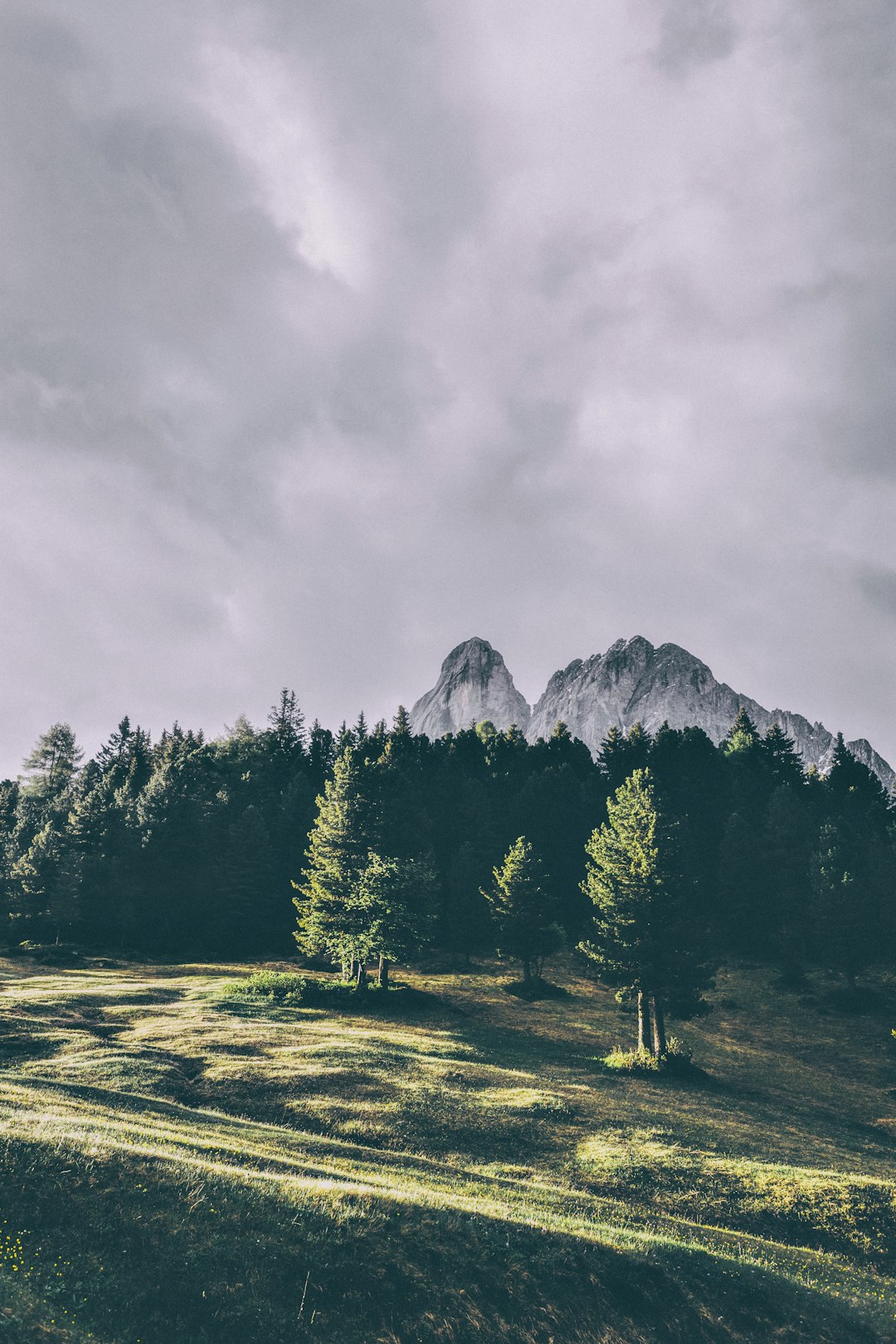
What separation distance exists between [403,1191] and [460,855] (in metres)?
55.0

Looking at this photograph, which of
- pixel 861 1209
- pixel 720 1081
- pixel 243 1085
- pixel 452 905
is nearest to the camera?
pixel 861 1209

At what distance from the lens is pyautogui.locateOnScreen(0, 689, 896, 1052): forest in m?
41.1

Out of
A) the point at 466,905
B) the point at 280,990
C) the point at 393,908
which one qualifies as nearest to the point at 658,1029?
the point at 393,908

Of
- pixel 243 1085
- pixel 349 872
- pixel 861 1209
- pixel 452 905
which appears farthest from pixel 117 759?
pixel 861 1209

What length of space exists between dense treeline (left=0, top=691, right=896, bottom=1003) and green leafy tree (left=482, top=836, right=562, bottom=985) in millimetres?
212

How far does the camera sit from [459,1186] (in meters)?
16.7

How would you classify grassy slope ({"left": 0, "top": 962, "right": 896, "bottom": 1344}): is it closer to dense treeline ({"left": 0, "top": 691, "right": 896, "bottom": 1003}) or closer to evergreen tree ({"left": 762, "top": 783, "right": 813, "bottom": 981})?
dense treeline ({"left": 0, "top": 691, "right": 896, "bottom": 1003})

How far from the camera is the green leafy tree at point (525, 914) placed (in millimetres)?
56656

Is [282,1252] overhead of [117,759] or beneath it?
beneath

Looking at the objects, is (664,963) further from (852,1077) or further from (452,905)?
(452,905)

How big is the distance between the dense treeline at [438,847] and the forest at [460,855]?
0.72ft

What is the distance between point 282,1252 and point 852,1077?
1657 inches

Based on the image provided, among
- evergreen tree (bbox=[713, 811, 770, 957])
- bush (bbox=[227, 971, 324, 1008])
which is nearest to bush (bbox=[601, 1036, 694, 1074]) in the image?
bush (bbox=[227, 971, 324, 1008])

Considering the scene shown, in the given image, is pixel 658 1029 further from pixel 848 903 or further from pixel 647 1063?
pixel 848 903
